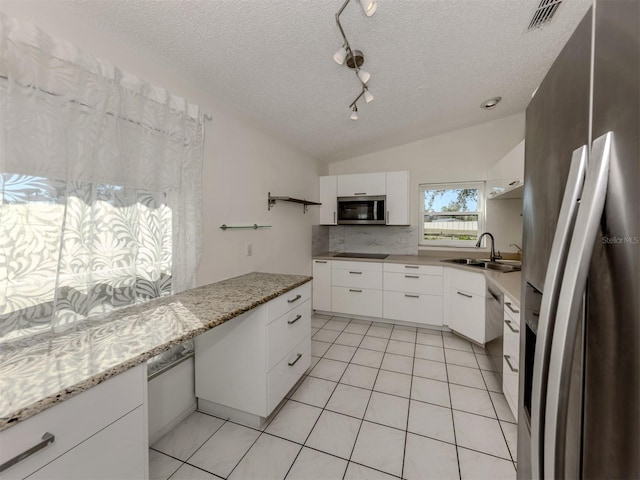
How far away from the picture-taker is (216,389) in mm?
1761

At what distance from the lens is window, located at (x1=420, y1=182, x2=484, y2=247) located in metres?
3.48

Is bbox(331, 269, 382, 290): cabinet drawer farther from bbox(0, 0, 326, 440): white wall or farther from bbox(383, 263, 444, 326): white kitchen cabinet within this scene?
bbox(0, 0, 326, 440): white wall

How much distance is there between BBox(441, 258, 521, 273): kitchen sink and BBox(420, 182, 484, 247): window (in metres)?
0.33

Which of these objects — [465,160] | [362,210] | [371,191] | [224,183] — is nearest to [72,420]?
[224,183]

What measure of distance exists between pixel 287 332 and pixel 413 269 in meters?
1.87

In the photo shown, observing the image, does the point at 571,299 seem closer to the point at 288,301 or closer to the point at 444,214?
the point at 288,301

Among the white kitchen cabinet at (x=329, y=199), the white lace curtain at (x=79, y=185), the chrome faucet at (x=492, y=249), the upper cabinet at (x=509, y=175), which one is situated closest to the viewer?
the white lace curtain at (x=79, y=185)

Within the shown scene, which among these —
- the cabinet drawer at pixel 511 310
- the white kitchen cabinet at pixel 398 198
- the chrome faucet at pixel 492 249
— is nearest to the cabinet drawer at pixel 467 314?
the chrome faucet at pixel 492 249

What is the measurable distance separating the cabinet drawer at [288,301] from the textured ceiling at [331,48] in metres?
1.48

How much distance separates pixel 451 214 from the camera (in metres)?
3.62

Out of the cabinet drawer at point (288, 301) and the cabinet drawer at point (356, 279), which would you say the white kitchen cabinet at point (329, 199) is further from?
the cabinet drawer at point (288, 301)

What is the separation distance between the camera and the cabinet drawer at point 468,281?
255 centimetres

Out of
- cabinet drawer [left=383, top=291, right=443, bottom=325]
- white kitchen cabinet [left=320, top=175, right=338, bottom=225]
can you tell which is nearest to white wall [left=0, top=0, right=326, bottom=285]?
white kitchen cabinet [left=320, top=175, right=338, bottom=225]

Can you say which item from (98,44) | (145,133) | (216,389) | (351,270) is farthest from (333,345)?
(98,44)
